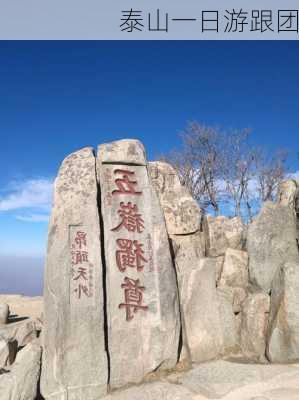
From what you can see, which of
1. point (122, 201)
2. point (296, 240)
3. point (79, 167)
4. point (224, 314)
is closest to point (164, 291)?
point (224, 314)

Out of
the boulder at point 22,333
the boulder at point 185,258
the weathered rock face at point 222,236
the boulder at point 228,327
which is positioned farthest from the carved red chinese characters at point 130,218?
the boulder at point 22,333

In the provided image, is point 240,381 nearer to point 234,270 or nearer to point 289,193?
point 234,270

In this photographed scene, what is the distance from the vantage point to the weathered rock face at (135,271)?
255 inches

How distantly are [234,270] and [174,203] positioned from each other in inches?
74.1

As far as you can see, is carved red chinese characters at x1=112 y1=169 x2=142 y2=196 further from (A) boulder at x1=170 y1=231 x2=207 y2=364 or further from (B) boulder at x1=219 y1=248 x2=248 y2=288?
(B) boulder at x1=219 y1=248 x2=248 y2=288

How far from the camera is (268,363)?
6.68 metres

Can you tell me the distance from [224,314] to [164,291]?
134 cm

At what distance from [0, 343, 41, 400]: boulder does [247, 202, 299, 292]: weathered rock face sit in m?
4.45

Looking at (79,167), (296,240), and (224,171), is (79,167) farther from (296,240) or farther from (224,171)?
(224,171)

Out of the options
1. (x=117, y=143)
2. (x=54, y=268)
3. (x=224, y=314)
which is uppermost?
(x=117, y=143)

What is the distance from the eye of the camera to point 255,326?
714 centimetres

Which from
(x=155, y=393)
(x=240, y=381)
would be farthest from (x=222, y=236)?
(x=155, y=393)

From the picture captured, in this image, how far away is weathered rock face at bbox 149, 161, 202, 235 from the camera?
8203mm

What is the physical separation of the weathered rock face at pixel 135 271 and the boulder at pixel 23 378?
3.90ft
